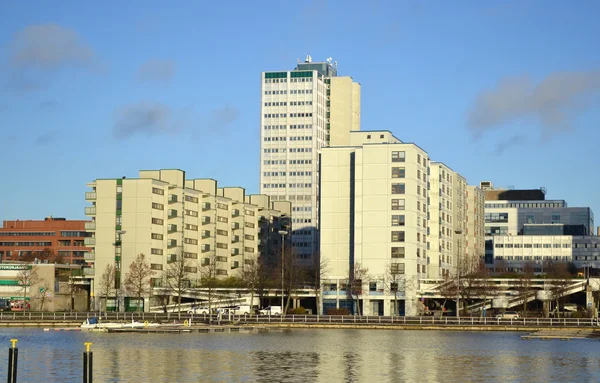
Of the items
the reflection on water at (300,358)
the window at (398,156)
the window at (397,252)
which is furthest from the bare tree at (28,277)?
the reflection on water at (300,358)

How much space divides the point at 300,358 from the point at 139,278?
10624 cm

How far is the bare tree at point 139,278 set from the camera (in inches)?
6959

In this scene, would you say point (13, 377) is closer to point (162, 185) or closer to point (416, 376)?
point (416, 376)

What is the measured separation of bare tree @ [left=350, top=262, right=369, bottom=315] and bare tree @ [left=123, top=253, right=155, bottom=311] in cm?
3680

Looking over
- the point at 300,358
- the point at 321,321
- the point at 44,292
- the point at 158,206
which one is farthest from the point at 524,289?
the point at 300,358

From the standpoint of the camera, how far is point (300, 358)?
7250 centimetres

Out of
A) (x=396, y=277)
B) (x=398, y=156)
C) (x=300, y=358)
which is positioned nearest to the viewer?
(x=300, y=358)

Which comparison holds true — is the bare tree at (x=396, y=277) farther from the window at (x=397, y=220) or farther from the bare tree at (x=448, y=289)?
the window at (x=397, y=220)

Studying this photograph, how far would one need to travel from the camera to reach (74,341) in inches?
3649

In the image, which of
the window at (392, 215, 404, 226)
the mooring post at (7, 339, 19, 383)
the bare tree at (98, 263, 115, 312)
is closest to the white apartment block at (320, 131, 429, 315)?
the window at (392, 215, 404, 226)

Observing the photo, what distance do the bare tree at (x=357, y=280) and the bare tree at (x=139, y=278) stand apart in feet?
121

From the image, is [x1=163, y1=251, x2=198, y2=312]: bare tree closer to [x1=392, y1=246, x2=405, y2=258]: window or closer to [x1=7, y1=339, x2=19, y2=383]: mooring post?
[x1=392, y1=246, x2=405, y2=258]: window

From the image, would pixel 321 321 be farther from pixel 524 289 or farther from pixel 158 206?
pixel 158 206

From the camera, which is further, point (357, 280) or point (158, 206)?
point (158, 206)
